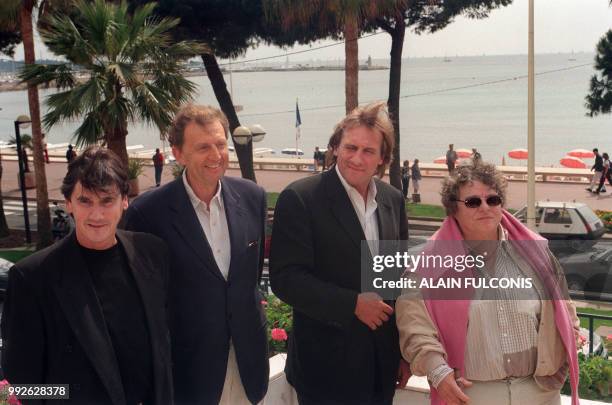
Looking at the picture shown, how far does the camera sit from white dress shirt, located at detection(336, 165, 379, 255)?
10.0ft

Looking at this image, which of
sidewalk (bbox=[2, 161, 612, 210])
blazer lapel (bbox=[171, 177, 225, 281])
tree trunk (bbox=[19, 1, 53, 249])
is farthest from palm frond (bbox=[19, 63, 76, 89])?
blazer lapel (bbox=[171, 177, 225, 281])

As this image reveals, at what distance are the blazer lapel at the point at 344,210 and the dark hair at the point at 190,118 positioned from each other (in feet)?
1.70

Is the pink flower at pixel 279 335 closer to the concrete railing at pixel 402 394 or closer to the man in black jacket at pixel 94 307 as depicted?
the concrete railing at pixel 402 394

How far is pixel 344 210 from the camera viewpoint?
3.01 metres

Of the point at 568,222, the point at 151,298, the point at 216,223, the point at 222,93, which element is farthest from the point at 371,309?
the point at 222,93

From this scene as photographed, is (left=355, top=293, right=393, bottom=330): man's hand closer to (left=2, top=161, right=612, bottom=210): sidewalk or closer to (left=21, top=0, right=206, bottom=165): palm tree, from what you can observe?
(left=21, top=0, right=206, bottom=165): palm tree

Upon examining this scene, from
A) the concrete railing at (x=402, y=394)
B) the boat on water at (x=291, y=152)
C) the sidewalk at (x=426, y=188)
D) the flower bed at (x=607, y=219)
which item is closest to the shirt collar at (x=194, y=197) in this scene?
the concrete railing at (x=402, y=394)

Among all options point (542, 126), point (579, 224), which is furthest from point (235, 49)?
point (542, 126)

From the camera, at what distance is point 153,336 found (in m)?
2.66

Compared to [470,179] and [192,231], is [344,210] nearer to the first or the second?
[470,179]

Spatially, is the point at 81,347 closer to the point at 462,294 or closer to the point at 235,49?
the point at 462,294

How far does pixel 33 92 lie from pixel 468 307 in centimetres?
1628

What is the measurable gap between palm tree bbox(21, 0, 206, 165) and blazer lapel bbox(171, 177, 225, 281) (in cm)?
1073

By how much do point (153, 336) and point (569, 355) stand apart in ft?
5.13
